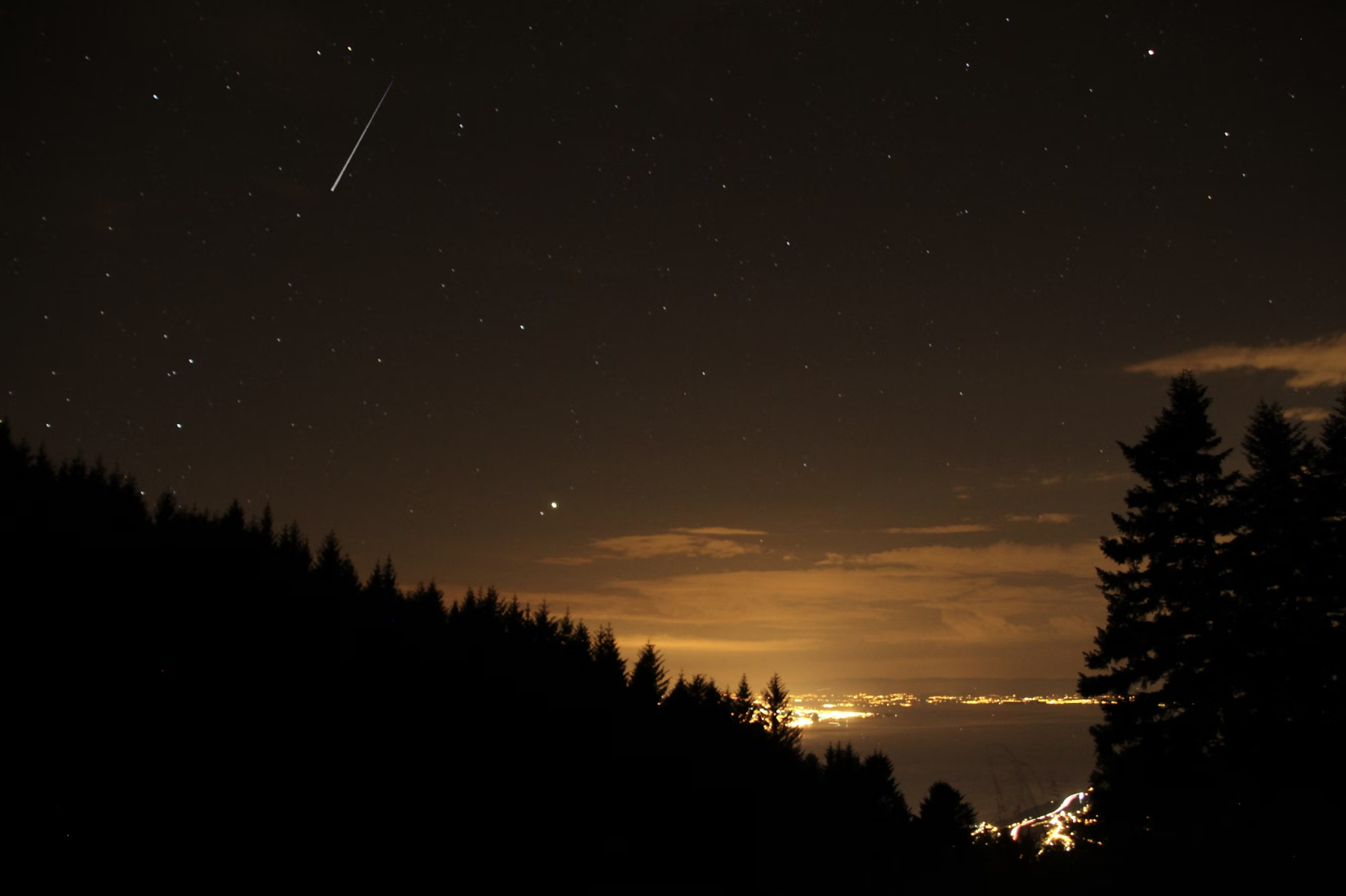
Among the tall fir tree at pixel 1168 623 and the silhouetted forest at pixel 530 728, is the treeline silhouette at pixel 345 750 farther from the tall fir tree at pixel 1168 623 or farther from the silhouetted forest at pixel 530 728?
the tall fir tree at pixel 1168 623

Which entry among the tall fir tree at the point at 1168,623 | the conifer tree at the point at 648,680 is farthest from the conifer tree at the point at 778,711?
the tall fir tree at the point at 1168,623

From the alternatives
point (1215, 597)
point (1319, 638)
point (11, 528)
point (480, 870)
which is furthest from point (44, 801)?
point (1319, 638)

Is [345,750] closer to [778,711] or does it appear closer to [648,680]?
[648,680]

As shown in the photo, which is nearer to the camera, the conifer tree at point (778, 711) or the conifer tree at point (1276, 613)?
the conifer tree at point (1276, 613)

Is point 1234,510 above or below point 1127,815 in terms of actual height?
above

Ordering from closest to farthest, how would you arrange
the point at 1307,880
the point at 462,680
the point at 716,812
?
the point at 1307,880
the point at 716,812
the point at 462,680

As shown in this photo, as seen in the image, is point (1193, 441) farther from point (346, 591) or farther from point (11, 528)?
point (346, 591)
